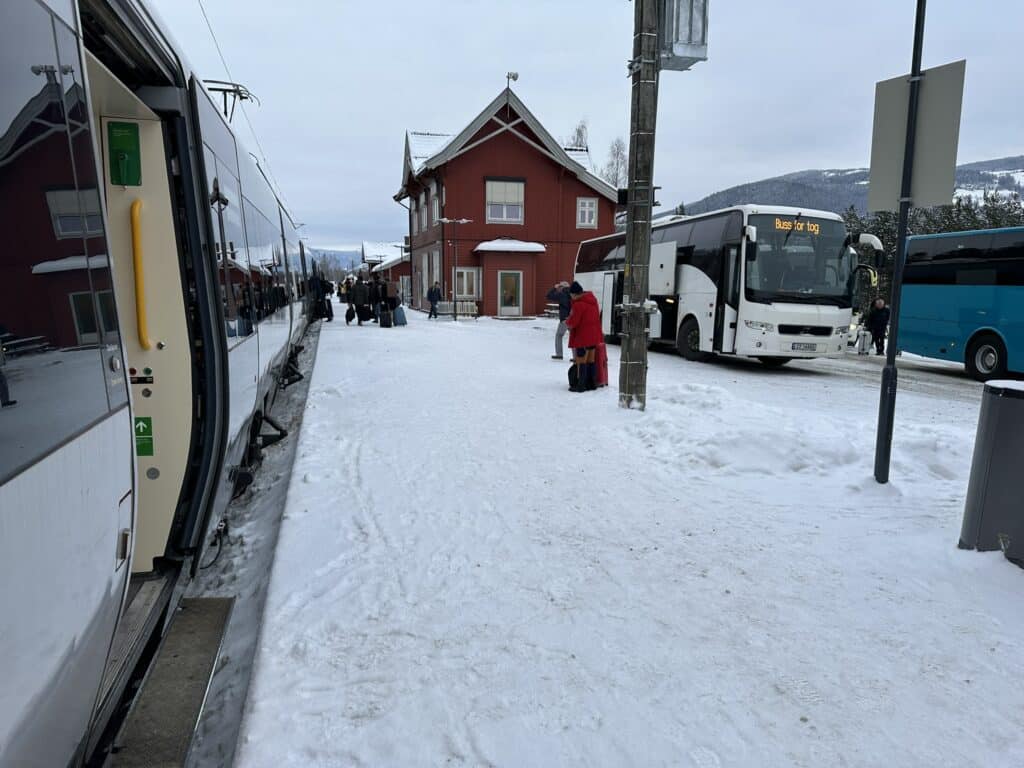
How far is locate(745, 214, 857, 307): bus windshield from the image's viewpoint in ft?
43.2

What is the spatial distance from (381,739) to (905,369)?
55.9 ft

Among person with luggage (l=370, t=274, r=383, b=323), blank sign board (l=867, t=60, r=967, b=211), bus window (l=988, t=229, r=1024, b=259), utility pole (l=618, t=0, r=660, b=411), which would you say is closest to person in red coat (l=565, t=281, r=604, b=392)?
utility pole (l=618, t=0, r=660, b=411)

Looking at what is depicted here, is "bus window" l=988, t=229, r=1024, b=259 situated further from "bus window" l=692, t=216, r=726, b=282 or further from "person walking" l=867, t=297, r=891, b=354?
"bus window" l=692, t=216, r=726, b=282

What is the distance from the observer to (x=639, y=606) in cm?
360

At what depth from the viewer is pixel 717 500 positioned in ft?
17.1

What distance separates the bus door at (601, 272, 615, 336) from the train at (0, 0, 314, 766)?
15.7 meters

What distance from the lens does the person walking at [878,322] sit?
18.8m

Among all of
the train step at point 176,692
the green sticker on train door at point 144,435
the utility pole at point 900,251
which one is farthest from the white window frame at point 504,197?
the train step at point 176,692

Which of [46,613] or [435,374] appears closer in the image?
[46,613]

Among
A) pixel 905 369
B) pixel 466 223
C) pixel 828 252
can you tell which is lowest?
pixel 905 369

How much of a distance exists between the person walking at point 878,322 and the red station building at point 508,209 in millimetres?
14919

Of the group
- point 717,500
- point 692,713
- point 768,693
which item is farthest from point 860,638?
point 717,500

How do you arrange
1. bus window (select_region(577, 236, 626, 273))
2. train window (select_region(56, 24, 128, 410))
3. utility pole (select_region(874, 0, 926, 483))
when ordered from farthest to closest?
bus window (select_region(577, 236, 626, 273))
utility pole (select_region(874, 0, 926, 483))
train window (select_region(56, 24, 128, 410))

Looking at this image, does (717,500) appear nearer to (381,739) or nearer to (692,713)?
(692,713)
